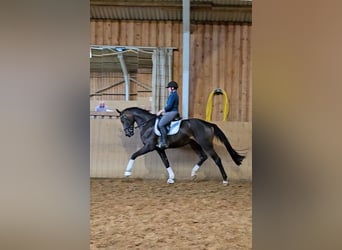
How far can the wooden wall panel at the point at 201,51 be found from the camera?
495 centimetres

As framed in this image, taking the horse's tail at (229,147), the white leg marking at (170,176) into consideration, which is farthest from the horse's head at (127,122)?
the horse's tail at (229,147)

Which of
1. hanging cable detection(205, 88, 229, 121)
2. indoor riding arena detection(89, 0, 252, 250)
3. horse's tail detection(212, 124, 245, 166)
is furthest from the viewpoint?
hanging cable detection(205, 88, 229, 121)

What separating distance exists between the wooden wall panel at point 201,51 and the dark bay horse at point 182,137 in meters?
0.83

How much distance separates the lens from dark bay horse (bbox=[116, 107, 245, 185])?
4.09 meters

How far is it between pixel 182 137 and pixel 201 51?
149 centimetres

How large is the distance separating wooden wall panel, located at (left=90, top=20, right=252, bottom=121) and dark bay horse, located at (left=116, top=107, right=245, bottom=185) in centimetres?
83

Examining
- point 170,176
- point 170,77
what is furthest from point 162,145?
point 170,77

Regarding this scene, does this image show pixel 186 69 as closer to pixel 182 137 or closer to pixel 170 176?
pixel 182 137

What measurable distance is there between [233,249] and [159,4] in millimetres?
3620

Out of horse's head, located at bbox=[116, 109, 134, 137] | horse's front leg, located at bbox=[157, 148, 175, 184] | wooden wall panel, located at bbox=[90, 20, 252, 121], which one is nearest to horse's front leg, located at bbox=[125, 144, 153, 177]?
horse's front leg, located at bbox=[157, 148, 175, 184]

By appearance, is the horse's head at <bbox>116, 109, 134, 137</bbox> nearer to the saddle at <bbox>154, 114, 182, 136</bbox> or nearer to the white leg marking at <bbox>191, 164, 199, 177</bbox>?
the saddle at <bbox>154, 114, 182, 136</bbox>

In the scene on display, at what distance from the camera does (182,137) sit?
4.12 m
